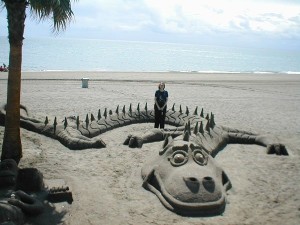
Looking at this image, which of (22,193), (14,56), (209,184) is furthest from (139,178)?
(14,56)

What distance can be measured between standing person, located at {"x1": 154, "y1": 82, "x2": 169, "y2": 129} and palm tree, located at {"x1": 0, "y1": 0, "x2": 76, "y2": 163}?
435 cm

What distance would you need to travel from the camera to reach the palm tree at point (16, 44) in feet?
30.3

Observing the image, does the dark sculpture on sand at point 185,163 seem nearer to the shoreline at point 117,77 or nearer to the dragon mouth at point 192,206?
the dragon mouth at point 192,206

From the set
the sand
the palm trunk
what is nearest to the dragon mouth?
the sand

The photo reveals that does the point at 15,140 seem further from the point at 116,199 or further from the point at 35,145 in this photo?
the point at 116,199

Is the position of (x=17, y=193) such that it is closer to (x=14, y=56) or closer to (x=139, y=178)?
(x=139, y=178)

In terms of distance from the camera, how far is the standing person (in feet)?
43.8

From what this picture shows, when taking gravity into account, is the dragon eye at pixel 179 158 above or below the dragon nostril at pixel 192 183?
above

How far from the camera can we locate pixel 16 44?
30.5ft

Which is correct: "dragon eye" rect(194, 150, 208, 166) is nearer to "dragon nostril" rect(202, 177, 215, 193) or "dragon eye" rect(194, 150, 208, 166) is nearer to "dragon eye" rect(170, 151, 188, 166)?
"dragon eye" rect(170, 151, 188, 166)

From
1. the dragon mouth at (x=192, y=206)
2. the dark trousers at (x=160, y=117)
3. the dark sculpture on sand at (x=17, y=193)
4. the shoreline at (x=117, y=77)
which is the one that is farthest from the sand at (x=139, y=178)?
the shoreline at (x=117, y=77)

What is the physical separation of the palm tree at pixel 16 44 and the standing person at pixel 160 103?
435cm

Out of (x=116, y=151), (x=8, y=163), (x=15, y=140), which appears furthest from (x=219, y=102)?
(x=8, y=163)

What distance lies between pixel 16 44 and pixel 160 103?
567 centimetres
